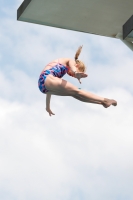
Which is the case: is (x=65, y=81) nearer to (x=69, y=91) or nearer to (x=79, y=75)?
(x=69, y=91)

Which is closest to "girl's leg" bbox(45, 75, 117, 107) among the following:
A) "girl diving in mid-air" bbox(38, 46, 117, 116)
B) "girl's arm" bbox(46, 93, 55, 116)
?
Answer: "girl diving in mid-air" bbox(38, 46, 117, 116)

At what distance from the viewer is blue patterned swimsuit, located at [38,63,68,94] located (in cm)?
829

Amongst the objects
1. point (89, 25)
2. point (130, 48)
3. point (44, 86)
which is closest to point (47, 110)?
point (44, 86)

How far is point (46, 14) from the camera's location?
11016 millimetres

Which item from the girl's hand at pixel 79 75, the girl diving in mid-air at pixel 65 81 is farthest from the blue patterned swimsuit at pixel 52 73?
the girl's hand at pixel 79 75

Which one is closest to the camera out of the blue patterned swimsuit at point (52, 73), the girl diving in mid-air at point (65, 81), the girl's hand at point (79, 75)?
the girl's hand at point (79, 75)

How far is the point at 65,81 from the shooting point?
8.19 m

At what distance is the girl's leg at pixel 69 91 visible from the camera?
8.12 metres

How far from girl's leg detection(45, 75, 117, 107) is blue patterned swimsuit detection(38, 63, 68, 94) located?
83 millimetres

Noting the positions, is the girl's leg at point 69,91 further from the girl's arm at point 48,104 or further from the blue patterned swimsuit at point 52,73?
the girl's arm at point 48,104

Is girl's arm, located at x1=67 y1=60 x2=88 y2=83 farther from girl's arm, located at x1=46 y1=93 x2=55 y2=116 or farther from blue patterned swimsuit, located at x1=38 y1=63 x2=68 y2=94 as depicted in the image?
girl's arm, located at x1=46 y1=93 x2=55 y2=116

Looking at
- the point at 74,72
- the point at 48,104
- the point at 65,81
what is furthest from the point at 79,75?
the point at 48,104

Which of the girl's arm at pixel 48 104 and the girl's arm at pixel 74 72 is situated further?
the girl's arm at pixel 48 104

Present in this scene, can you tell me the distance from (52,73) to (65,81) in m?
0.24
